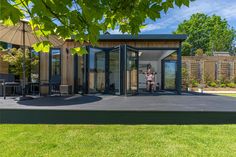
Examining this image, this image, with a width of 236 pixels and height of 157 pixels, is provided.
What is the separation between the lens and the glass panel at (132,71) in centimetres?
1117

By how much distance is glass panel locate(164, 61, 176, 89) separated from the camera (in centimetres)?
1595

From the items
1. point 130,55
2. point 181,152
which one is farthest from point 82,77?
point 181,152

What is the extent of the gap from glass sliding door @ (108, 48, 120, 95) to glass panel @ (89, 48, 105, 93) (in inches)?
13.8

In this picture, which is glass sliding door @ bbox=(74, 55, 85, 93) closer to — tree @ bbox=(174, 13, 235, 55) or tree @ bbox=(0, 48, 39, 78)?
tree @ bbox=(0, 48, 39, 78)

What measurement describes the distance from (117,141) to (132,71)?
24.3 feet

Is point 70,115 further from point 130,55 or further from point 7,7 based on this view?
point 130,55

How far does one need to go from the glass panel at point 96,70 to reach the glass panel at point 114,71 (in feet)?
1.28

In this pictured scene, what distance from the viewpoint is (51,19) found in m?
1.90

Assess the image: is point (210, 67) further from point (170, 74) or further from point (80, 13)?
point (80, 13)

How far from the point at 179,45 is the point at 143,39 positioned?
1756 mm

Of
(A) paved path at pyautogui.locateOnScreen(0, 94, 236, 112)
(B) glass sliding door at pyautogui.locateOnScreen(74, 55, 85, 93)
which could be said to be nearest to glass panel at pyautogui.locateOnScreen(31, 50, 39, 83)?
(B) glass sliding door at pyautogui.locateOnScreen(74, 55, 85, 93)

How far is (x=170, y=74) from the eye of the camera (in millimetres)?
16203

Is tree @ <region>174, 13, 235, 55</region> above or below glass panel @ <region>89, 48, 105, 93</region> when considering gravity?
above

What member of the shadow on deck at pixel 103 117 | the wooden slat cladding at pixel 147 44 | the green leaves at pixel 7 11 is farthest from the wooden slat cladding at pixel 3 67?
the green leaves at pixel 7 11
